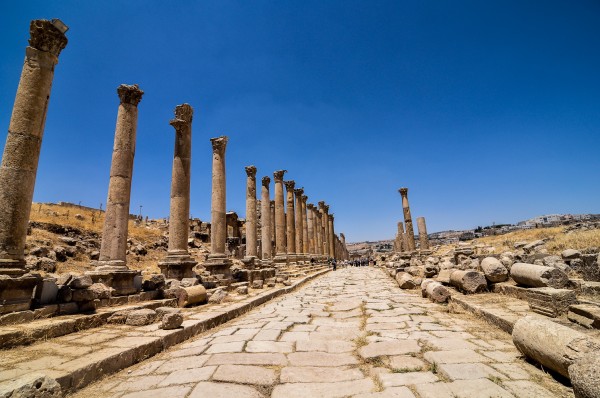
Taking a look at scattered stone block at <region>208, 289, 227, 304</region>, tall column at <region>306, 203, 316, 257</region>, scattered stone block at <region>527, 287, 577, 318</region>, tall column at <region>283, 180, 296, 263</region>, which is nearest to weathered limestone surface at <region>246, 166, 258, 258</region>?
tall column at <region>283, 180, 296, 263</region>

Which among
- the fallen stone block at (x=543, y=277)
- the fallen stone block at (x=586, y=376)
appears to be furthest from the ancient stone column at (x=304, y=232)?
the fallen stone block at (x=586, y=376)

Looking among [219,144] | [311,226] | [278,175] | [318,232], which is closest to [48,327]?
[219,144]

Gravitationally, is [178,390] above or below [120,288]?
below

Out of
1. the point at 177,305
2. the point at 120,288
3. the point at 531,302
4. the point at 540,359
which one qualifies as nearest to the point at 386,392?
the point at 540,359

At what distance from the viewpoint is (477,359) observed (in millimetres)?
3555

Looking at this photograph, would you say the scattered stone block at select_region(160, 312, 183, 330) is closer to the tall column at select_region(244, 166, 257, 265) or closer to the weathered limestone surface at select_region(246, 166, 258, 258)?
the tall column at select_region(244, 166, 257, 265)

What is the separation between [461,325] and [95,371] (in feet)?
17.4

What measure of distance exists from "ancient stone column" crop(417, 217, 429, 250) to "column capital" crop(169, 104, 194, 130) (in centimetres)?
2615

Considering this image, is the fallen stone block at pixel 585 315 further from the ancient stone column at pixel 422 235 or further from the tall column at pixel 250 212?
the ancient stone column at pixel 422 235

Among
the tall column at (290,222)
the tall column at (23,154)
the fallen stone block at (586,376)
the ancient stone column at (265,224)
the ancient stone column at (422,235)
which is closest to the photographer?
the fallen stone block at (586,376)

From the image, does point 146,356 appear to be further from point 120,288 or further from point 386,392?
point 120,288

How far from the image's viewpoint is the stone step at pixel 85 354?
9.78ft

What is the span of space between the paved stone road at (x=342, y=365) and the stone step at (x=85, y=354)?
0.53ft

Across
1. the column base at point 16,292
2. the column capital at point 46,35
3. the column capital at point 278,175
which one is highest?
the column capital at point 278,175
